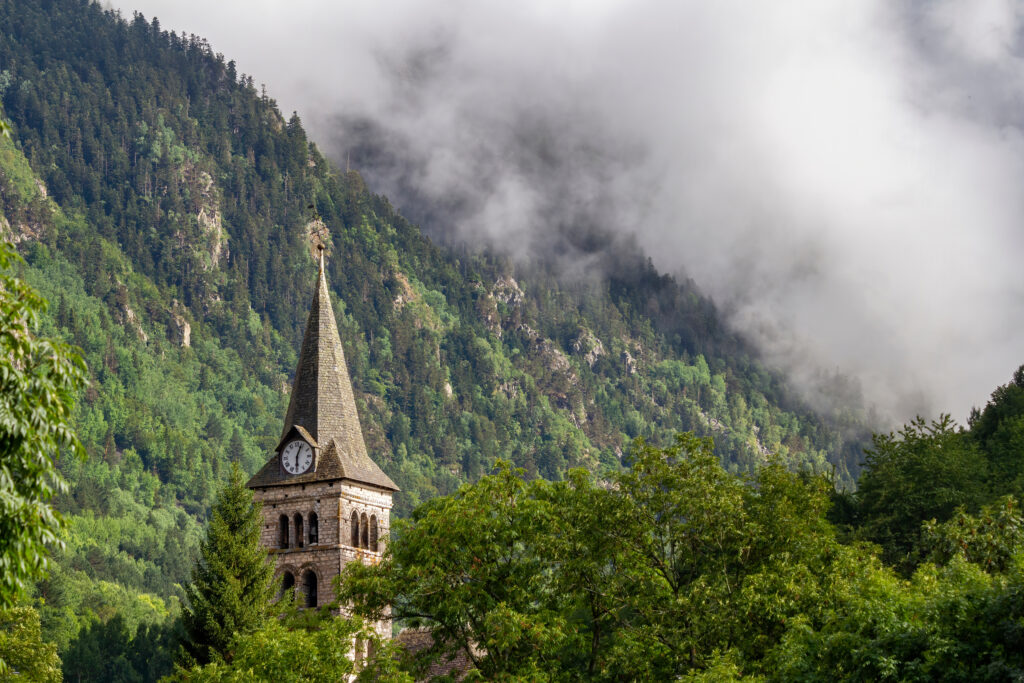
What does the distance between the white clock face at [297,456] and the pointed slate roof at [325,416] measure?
1.65ft

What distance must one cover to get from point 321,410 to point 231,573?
22842mm

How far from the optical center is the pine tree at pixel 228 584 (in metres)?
64.3

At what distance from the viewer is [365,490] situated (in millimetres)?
86562

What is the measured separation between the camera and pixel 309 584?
8331 centimetres

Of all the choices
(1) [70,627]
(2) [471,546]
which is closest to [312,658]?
(2) [471,546]

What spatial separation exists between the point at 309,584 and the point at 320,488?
5.39 meters

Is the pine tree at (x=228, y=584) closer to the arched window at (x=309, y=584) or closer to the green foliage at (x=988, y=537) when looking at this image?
the arched window at (x=309, y=584)

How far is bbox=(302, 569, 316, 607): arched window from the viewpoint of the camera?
8294cm

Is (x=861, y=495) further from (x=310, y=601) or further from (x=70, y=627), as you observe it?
(x=70, y=627)

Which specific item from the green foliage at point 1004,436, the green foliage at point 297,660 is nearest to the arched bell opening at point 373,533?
the green foliage at point 297,660

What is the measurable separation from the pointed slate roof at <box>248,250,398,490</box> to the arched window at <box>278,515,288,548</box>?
2.10 meters

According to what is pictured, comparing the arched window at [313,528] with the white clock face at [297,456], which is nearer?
the arched window at [313,528]

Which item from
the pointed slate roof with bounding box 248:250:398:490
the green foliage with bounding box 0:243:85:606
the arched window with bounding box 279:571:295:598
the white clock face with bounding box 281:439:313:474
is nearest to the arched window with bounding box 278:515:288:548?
the arched window with bounding box 279:571:295:598

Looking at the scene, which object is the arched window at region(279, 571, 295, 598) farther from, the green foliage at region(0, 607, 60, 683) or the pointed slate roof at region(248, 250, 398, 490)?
the green foliage at region(0, 607, 60, 683)
